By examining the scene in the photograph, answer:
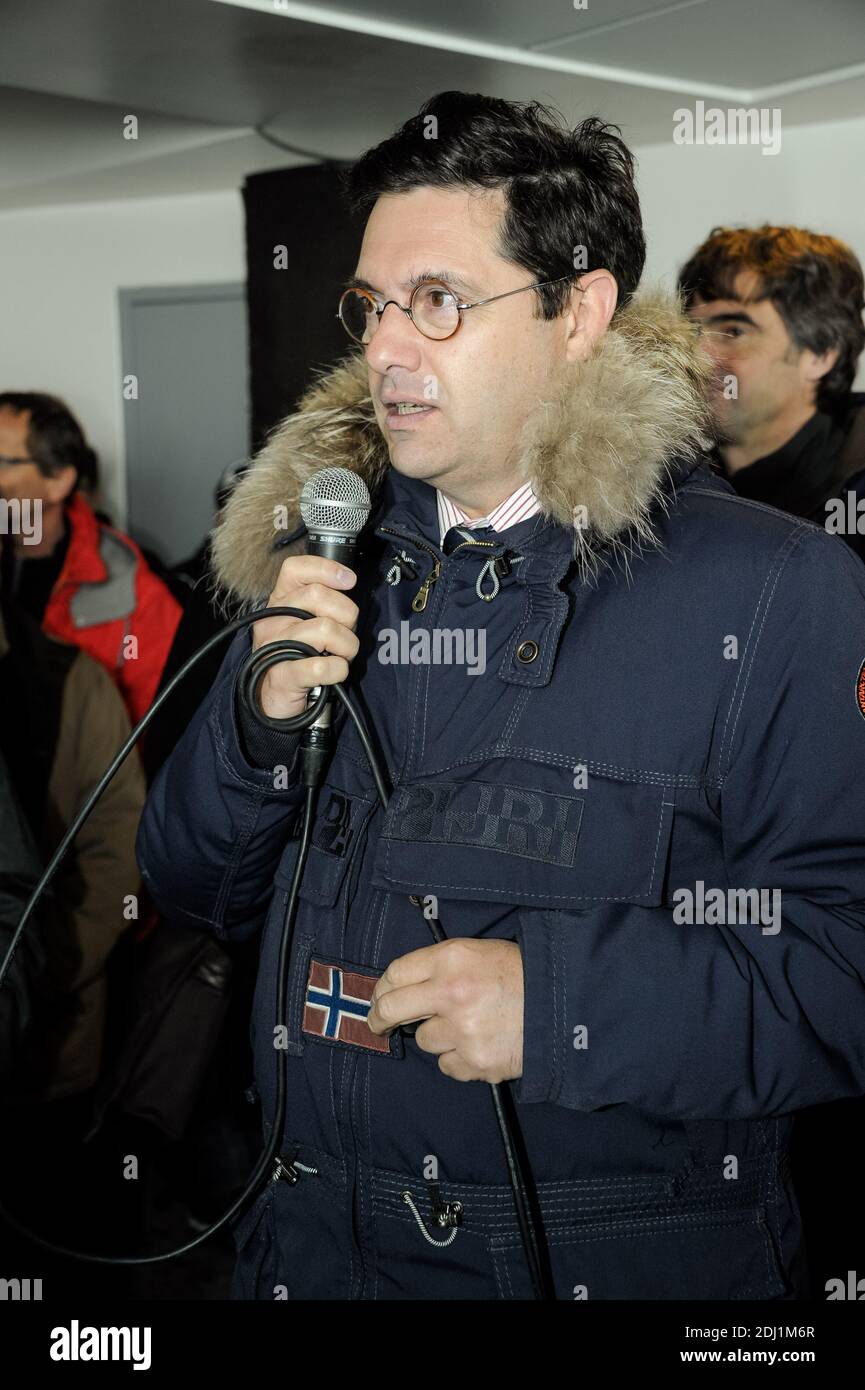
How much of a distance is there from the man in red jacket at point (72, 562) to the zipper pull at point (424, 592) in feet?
7.18

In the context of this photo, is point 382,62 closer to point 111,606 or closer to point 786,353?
point 786,353

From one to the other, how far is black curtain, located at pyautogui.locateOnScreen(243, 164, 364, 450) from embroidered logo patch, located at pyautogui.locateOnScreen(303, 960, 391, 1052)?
2.51 m

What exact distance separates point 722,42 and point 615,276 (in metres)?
2.10

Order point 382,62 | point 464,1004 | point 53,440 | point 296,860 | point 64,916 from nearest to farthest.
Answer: point 464,1004
point 296,860
point 64,916
point 382,62
point 53,440

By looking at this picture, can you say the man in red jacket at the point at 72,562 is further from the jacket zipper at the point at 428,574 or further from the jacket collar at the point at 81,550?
the jacket zipper at the point at 428,574

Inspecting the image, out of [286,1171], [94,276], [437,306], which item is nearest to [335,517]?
[437,306]

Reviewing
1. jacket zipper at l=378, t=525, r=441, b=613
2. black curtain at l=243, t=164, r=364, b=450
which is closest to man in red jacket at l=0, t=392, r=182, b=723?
black curtain at l=243, t=164, r=364, b=450

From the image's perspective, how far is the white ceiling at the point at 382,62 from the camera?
2990 millimetres

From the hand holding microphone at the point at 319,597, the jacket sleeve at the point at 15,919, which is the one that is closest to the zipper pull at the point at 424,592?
the hand holding microphone at the point at 319,597

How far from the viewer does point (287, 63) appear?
3418 mm

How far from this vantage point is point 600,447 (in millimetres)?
1333

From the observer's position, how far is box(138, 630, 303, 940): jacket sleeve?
1.43m

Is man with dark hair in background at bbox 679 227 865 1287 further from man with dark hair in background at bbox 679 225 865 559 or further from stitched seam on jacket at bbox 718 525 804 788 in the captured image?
stitched seam on jacket at bbox 718 525 804 788

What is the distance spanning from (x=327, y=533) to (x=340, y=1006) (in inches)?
18.1
